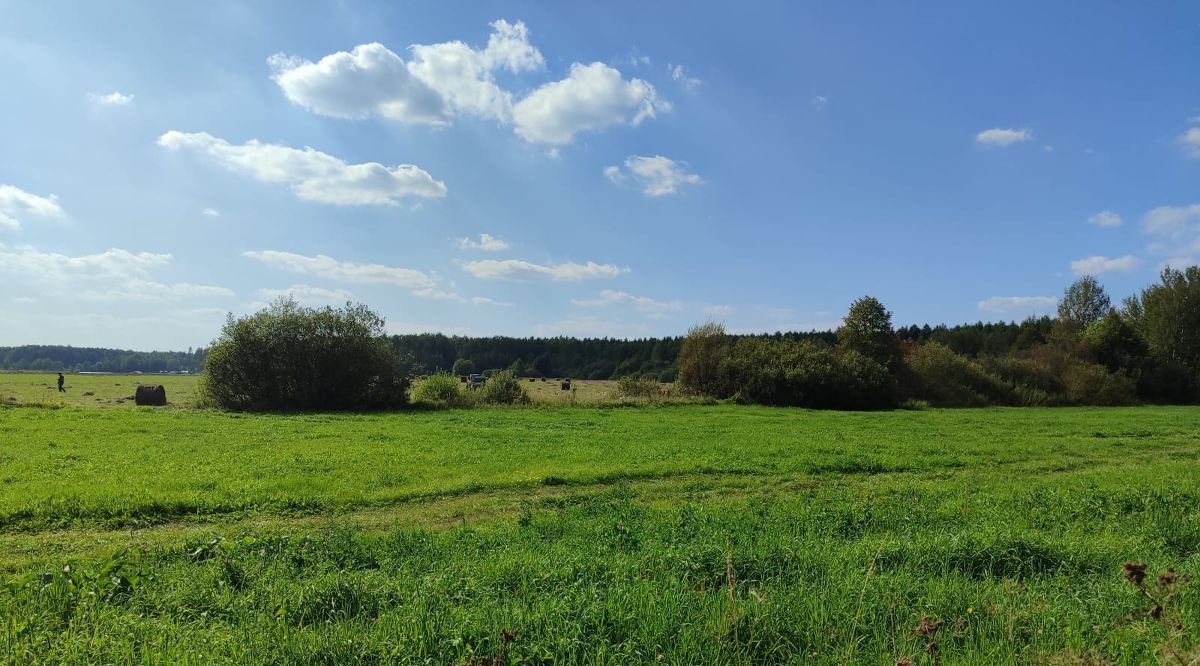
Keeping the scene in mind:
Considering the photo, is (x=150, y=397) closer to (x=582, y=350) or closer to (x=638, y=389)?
(x=638, y=389)

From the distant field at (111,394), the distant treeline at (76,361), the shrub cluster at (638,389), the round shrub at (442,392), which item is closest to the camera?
the round shrub at (442,392)

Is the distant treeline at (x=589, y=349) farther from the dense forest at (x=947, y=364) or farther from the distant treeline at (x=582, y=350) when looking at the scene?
the dense forest at (x=947, y=364)

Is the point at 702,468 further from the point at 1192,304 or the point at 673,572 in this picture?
the point at 1192,304

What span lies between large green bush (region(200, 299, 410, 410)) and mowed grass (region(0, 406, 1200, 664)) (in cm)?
1685

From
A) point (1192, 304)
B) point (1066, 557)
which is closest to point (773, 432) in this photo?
point (1066, 557)

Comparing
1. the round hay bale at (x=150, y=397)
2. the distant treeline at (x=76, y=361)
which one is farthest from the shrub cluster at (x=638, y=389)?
the distant treeline at (x=76, y=361)

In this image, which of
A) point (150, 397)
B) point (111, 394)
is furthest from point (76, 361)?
point (150, 397)

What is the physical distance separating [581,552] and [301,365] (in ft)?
100

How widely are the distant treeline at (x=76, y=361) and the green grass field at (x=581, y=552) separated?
17539 cm

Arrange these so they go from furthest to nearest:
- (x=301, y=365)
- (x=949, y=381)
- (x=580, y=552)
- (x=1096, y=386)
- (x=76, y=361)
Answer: (x=76, y=361) < (x=1096, y=386) < (x=949, y=381) < (x=301, y=365) < (x=580, y=552)

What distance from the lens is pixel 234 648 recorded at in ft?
12.3

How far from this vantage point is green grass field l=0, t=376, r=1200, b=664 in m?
3.91

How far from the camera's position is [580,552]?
606cm

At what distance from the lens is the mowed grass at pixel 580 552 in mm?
3924
